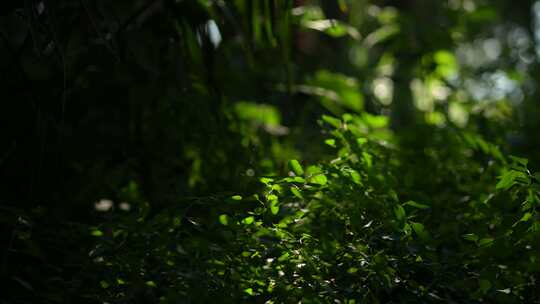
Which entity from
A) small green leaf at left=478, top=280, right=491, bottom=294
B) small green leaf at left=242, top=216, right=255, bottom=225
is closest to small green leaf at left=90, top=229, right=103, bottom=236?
small green leaf at left=242, top=216, right=255, bottom=225

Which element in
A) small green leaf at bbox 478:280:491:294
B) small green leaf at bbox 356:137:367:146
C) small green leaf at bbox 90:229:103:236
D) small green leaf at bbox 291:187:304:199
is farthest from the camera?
small green leaf at bbox 356:137:367:146

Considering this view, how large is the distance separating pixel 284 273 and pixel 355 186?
23 cm

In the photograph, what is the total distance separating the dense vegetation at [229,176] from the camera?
1.17m

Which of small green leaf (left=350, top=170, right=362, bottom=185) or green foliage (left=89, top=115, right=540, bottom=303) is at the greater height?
small green leaf (left=350, top=170, right=362, bottom=185)

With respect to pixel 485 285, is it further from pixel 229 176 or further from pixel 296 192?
pixel 229 176

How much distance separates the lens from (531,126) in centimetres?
266

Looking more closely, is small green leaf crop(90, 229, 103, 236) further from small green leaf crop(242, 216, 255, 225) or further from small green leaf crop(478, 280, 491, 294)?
small green leaf crop(478, 280, 491, 294)

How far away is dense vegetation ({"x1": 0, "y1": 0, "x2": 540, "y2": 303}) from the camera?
1.17 metres

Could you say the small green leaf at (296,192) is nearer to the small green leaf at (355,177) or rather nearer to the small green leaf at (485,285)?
the small green leaf at (355,177)

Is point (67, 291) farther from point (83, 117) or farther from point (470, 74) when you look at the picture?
point (470, 74)

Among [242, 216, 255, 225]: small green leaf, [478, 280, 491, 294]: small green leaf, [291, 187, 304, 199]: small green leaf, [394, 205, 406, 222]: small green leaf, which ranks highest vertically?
[291, 187, 304, 199]: small green leaf

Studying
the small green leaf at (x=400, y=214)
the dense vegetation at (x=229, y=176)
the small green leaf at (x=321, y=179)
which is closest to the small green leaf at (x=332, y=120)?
the dense vegetation at (x=229, y=176)

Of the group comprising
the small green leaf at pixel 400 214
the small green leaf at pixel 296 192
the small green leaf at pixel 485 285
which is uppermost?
the small green leaf at pixel 296 192

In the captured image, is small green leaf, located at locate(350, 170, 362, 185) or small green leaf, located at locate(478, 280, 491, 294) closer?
small green leaf, located at locate(478, 280, 491, 294)
